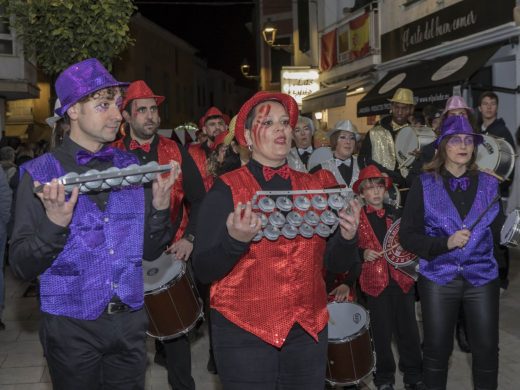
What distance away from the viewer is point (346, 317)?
520 centimetres

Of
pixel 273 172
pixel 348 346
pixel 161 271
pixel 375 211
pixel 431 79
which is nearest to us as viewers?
pixel 273 172

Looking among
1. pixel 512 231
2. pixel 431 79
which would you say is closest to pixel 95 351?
pixel 512 231

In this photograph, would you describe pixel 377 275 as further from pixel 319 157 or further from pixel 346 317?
pixel 319 157

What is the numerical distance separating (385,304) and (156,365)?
90.8 inches

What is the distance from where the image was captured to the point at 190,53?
63250mm

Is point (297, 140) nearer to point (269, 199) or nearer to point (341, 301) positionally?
point (341, 301)

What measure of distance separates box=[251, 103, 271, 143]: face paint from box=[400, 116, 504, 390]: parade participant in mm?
1586

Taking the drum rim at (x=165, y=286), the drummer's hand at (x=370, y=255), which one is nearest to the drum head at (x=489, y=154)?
the drummer's hand at (x=370, y=255)

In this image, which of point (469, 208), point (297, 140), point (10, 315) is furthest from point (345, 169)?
point (10, 315)

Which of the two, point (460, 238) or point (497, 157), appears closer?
point (460, 238)

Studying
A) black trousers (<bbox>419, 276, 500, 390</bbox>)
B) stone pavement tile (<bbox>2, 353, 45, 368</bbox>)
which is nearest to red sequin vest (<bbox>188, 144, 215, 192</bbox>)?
stone pavement tile (<bbox>2, 353, 45, 368</bbox>)

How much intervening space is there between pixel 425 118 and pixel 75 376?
24.1 feet

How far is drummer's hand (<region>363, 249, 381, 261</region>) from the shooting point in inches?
221

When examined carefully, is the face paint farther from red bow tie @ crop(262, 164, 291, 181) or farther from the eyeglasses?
the eyeglasses
